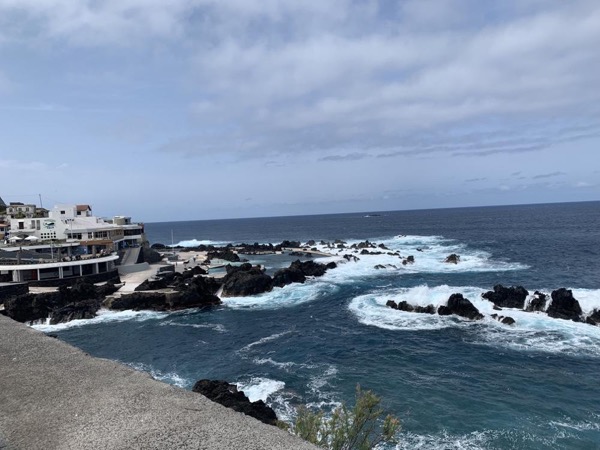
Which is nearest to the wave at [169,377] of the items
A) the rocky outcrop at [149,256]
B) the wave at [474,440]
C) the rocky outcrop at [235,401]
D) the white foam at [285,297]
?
the rocky outcrop at [235,401]

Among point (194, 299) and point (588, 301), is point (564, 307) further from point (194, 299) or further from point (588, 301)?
point (194, 299)

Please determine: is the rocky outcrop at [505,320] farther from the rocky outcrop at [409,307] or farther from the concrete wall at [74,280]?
the concrete wall at [74,280]

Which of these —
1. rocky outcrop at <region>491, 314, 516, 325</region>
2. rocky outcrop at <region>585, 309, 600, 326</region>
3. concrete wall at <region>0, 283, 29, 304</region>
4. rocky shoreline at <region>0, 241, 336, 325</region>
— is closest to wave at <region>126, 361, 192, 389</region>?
rocky shoreline at <region>0, 241, 336, 325</region>

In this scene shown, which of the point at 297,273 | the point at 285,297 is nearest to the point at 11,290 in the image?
the point at 285,297

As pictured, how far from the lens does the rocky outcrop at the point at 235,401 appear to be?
60.4 feet

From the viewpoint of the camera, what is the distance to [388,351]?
28.8m

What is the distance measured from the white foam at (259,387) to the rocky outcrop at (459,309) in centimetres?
1977

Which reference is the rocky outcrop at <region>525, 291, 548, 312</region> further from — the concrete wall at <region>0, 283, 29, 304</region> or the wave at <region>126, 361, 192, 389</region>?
the concrete wall at <region>0, 283, 29, 304</region>

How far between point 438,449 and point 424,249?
254 feet

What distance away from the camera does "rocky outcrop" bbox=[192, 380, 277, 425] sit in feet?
60.4

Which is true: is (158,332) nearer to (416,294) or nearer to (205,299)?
(205,299)

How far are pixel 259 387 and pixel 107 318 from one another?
23509 millimetres

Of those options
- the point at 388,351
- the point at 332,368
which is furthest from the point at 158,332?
the point at 388,351

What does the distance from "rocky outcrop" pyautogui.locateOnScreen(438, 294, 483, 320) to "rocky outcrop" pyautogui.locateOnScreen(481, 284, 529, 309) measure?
427 centimetres
